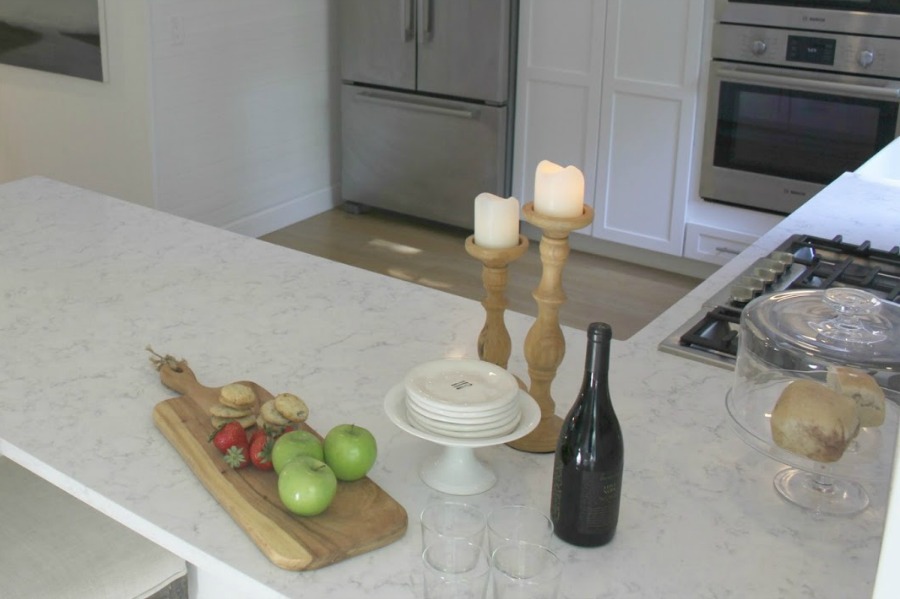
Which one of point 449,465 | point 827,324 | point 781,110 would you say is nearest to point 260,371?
point 449,465

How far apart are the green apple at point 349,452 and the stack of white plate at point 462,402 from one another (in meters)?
0.06

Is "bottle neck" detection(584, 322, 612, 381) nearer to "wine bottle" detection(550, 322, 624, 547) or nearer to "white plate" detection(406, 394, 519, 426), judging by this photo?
"wine bottle" detection(550, 322, 624, 547)

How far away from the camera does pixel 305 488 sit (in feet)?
4.09

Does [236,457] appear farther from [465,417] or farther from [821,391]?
[821,391]

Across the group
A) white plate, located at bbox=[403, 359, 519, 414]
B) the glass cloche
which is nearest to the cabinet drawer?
the glass cloche

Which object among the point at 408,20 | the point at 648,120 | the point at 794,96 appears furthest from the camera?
the point at 408,20

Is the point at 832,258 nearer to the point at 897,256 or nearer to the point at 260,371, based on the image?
the point at 897,256

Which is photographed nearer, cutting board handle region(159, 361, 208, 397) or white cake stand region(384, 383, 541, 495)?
white cake stand region(384, 383, 541, 495)

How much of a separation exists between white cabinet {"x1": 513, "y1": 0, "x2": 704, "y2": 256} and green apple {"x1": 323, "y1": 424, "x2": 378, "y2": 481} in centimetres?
326

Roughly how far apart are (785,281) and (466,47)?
287 centimetres

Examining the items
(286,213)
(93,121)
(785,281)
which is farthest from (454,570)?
(286,213)

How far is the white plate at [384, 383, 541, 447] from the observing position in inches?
50.9

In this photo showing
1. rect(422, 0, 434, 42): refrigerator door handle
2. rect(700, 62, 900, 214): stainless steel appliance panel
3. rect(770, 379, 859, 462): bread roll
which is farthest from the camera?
rect(422, 0, 434, 42): refrigerator door handle

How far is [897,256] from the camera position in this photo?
85.0 inches
